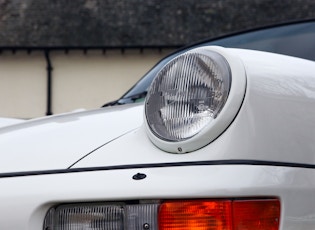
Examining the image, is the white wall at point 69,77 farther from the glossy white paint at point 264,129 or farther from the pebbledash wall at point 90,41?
the glossy white paint at point 264,129

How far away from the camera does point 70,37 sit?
18484 millimetres

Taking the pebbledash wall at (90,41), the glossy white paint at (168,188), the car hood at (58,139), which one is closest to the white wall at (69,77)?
the pebbledash wall at (90,41)

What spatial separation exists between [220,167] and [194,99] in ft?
0.74

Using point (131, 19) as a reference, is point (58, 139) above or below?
above

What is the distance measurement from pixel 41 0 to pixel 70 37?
2.31 meters

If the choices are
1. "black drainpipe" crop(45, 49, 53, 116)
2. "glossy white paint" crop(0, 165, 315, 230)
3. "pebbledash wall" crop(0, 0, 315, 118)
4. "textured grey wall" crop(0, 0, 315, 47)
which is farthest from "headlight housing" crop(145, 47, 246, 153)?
"black drainpipe" crop(45, 49, 53, 116)

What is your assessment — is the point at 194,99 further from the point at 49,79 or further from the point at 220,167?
the point at 49,79

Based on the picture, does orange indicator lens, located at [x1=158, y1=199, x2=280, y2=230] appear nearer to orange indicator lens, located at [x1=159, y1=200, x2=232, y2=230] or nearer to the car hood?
orange indicator lens, located at [x1=159, y1=200, x2=232, y2=230]

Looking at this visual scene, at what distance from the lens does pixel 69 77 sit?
18328 mm

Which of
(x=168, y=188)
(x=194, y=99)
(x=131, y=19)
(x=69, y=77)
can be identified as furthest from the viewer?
(x=131, y=19)

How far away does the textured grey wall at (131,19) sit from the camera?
1845cm

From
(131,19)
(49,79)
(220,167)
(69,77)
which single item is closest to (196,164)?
(220,167)

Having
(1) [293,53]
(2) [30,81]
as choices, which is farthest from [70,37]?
(1) [293,53]

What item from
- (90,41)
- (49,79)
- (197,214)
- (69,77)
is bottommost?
(49,79)
